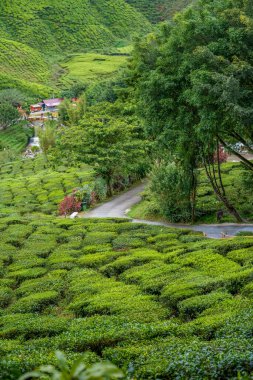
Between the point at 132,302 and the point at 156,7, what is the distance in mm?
168556

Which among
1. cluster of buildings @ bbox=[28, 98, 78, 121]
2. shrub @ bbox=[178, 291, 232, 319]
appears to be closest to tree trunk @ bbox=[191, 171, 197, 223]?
shrub @ bbox=[178, 291, 232, 319]

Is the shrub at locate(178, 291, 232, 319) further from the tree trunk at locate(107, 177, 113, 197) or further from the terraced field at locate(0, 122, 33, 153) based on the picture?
the terraced field at locate(0, 122, 33, 153)

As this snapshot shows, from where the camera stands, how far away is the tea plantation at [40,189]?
37125 mm

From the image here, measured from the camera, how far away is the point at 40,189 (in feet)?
139

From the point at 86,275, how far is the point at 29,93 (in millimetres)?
98772

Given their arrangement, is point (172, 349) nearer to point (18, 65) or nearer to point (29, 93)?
point (29, 93)

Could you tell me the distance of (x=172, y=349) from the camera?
36.3ft

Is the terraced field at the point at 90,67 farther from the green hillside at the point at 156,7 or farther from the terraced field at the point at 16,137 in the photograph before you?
the green hillside at the point at 156,7

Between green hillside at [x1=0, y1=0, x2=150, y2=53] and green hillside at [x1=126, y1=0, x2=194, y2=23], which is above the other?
green hillside at [x1=126, y1=0, x2=194, y2=23]

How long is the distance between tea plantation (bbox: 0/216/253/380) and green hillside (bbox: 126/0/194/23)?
486ft

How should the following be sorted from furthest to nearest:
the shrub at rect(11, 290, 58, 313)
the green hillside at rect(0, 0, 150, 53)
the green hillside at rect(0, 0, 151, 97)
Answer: the green hillside at rect(0, 0, 150, 53) < the green hillside at rect(0, 0, 151, 97) < the shrub at rect(11, 290, 58, 313)

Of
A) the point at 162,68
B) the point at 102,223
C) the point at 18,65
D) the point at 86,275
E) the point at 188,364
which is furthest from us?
the point at 18,65

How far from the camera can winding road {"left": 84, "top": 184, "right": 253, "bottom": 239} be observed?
25.2m

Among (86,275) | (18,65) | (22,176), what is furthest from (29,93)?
(86,275)
